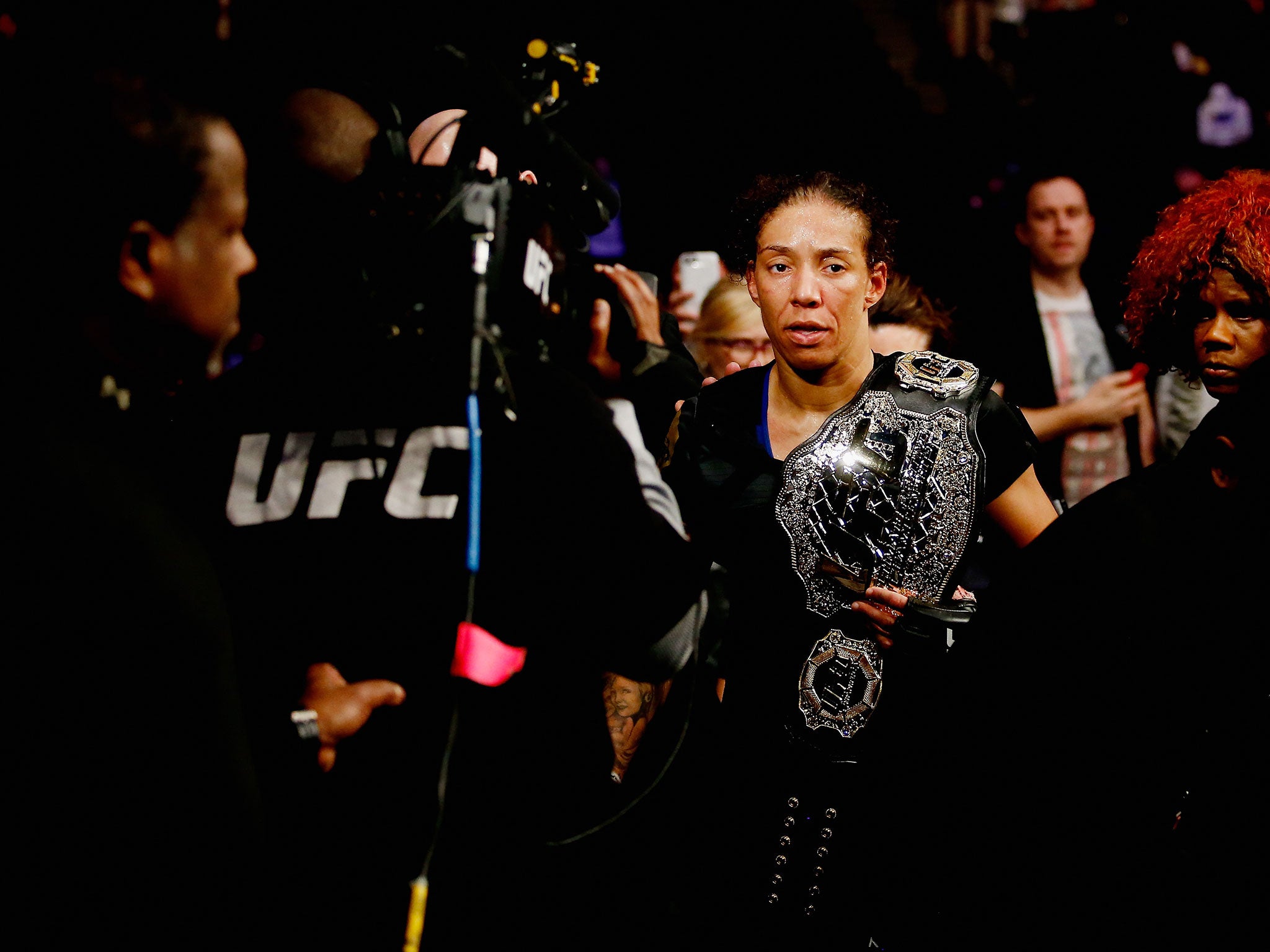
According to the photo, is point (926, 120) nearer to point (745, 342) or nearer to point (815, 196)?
point (745, 342)

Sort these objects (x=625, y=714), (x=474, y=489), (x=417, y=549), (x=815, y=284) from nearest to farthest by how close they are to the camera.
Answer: (x=474, y=489)
(x=417, y=549)
(x=815, y=284)
(x=625, y=714)

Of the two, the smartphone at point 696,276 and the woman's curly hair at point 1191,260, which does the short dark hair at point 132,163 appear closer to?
the woman's curly hair at point 1191,260

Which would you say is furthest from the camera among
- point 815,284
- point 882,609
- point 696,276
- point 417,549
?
point 696,276

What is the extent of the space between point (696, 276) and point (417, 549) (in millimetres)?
2623

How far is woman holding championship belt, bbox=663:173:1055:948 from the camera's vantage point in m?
2.04

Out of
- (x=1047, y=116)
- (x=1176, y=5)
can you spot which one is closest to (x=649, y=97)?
(x=1047, y=116)

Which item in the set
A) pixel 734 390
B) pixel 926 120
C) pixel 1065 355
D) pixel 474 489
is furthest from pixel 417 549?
pixel 926 120

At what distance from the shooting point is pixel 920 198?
492 cm

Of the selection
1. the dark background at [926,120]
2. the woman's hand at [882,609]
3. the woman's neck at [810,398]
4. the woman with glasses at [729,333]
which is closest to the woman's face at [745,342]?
the woman with glasses at [729,333]

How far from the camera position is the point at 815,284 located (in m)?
2.22

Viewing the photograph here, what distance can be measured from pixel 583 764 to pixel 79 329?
37.5 inches

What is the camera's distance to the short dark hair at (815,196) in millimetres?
2330

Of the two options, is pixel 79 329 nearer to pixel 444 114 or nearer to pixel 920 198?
pixel 444 114

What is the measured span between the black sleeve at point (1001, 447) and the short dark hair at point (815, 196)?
0.46m
